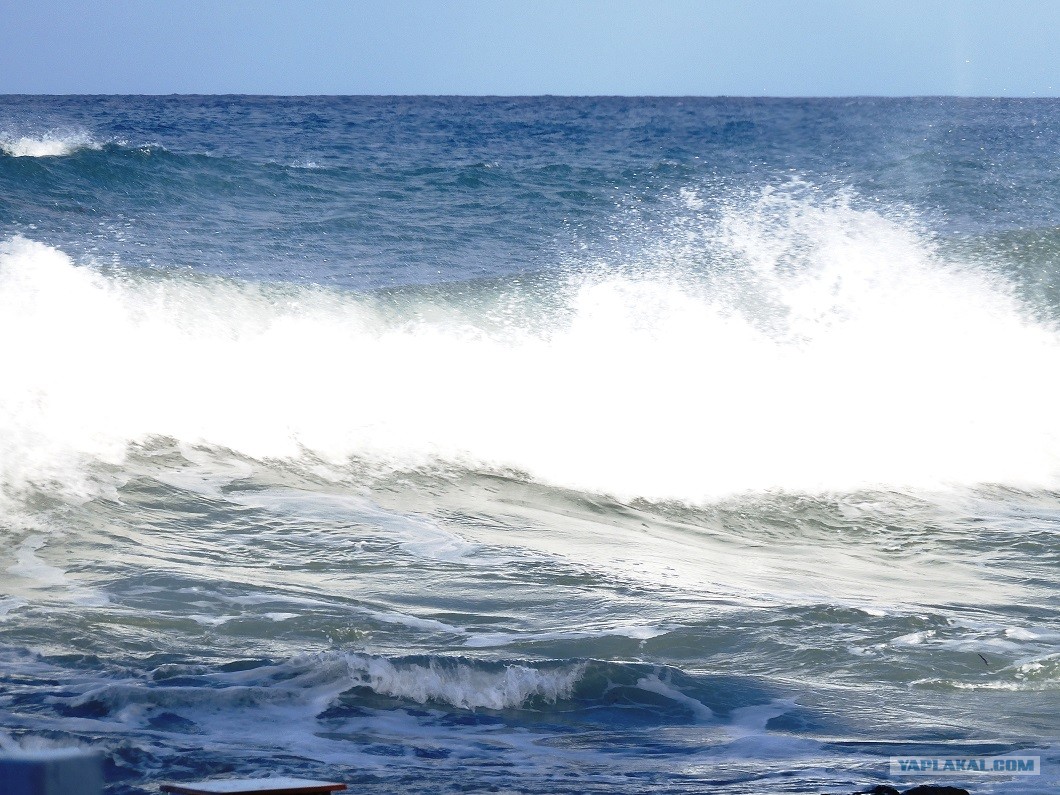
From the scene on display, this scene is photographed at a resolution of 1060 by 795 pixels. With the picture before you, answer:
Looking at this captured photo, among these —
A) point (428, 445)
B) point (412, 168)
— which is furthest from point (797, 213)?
point (412, 168)

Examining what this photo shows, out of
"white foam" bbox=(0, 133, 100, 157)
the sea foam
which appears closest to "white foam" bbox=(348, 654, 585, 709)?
the sea foam

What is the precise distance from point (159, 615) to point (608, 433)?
14.7 feet

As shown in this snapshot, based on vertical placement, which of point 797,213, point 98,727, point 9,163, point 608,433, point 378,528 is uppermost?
point 9,163

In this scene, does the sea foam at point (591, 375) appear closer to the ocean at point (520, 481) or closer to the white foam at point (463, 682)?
the ocean at point (520, 481)

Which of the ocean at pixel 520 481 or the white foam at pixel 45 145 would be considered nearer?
the ocean at pixel 520 481

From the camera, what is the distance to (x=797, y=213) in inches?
525

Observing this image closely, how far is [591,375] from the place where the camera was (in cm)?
959

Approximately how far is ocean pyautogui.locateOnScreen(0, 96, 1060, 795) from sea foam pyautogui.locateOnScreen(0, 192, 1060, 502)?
0.04m

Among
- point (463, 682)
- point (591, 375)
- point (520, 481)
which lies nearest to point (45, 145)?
point (591, 375)

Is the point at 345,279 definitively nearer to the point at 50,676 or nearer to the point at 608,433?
the point at 608,433

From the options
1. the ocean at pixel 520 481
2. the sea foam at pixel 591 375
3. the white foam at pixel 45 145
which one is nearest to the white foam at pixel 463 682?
the ocean at pixel 520 481

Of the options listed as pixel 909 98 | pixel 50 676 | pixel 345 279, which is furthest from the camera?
pixel 909 98

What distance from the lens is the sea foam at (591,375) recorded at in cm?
798

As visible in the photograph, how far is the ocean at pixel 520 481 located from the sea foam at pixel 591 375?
0.12ft
